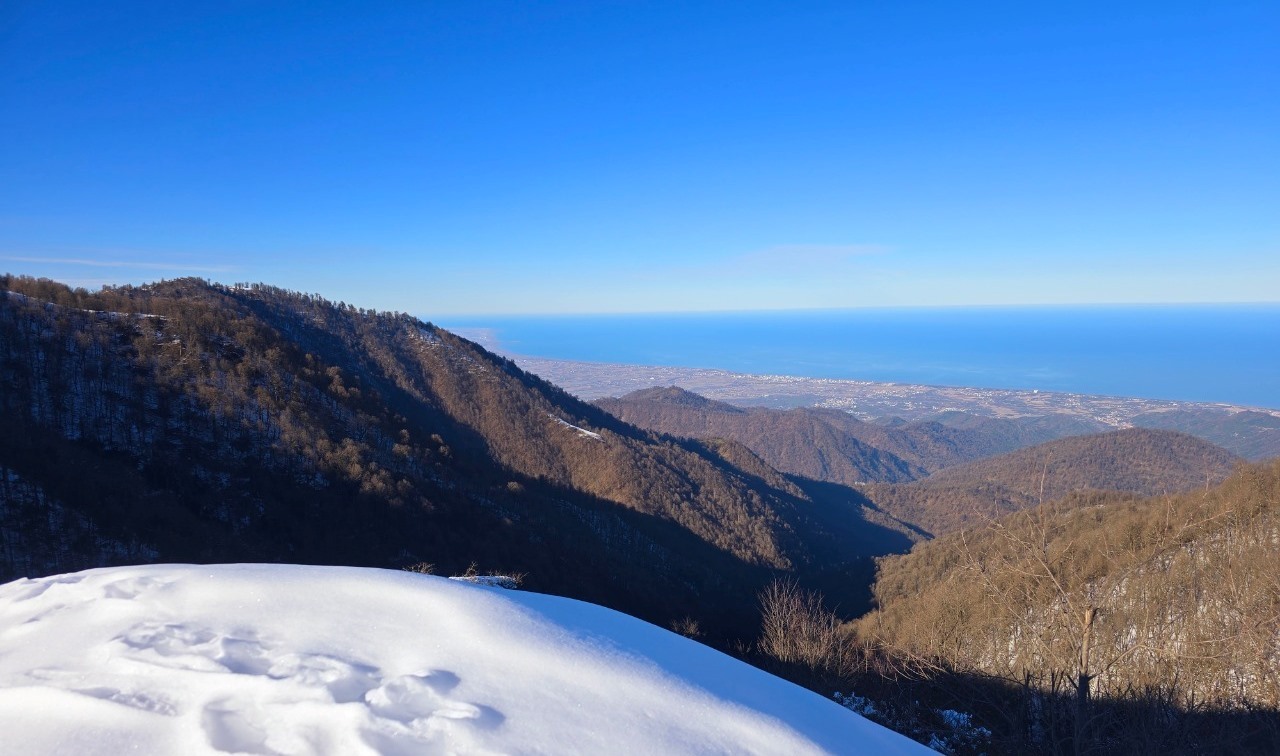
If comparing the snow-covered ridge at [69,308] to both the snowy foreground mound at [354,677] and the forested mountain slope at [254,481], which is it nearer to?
the forested mountain slope at [254,481]

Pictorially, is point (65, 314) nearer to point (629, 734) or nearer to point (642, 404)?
point (629, 734)

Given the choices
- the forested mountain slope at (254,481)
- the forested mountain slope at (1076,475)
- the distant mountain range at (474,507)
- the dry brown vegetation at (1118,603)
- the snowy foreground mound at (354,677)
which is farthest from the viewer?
the forested mountain slope at (1076,475)

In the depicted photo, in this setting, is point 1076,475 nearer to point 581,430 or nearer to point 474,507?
point 581,430

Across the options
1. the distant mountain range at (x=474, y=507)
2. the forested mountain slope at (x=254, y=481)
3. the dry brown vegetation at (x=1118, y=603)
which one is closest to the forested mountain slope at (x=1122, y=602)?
the dry brown vegetation at (x=1118, y=603)

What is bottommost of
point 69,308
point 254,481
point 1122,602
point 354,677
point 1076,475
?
point 1076,475

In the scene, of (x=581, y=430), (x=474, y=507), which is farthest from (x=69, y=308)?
(x=581, y=430)

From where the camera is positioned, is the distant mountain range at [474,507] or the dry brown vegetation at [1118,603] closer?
the dry brown vegetation at [1118,603]
